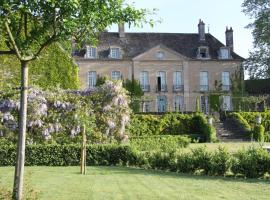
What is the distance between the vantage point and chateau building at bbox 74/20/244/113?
3856cm

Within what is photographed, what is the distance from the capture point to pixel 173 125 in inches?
1118

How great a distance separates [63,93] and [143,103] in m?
17.4

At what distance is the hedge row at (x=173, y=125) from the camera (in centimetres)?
2666

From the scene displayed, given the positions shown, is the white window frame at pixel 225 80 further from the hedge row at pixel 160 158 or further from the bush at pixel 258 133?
the hedge row at pixel 160 158

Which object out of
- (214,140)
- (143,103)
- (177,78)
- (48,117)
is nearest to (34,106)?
(48,117)

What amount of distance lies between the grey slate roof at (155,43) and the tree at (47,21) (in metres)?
32.3

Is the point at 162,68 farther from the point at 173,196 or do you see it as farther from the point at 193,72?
the point at 173,196

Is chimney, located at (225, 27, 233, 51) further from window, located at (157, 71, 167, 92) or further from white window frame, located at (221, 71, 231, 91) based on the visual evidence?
window, located at (157, 71, 167, 92)

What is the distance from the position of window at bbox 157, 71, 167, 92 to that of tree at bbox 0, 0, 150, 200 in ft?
108

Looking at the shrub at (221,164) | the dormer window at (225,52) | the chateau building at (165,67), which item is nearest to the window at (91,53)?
the chateau building at (165,67)

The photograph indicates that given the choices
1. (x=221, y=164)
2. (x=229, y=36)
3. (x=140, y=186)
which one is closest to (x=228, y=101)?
(x=229, y=36)

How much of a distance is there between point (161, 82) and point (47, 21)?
33488 mm

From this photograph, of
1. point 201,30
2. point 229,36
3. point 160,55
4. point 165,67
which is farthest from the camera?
point 229,36

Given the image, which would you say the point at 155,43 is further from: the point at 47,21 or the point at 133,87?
the point at 47,21
